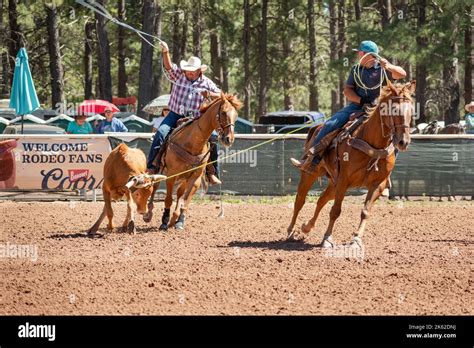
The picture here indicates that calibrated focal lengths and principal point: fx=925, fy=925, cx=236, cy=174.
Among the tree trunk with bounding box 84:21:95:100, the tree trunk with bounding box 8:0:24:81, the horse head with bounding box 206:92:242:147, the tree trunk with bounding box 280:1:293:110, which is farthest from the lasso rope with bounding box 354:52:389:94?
the tree trunk with bounding box 280:1:293:110

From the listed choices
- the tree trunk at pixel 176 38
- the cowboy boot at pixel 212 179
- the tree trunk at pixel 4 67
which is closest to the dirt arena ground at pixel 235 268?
the cowboy boot at pixel 212 179

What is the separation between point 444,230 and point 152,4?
18272mm

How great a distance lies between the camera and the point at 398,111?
12180 millimetres

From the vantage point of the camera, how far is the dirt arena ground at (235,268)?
29.7 ft

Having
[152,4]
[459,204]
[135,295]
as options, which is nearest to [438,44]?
[152,4]

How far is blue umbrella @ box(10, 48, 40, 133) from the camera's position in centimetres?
2233

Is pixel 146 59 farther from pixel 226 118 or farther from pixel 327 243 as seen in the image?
pixel 327 243

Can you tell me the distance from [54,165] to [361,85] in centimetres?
893

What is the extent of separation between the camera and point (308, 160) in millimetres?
13531

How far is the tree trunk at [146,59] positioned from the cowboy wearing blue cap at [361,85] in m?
18.6

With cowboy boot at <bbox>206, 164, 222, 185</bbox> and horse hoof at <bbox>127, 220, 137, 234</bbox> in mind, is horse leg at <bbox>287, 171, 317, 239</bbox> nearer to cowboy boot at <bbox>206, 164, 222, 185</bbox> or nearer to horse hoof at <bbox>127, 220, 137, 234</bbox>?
cowboy boot at <bbox>206, 164, 222, 185</bbox>

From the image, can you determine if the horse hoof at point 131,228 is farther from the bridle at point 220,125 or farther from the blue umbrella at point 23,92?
the blue umbrella at point 23,92

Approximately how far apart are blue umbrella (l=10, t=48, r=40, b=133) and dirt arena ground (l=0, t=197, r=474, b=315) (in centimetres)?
566
